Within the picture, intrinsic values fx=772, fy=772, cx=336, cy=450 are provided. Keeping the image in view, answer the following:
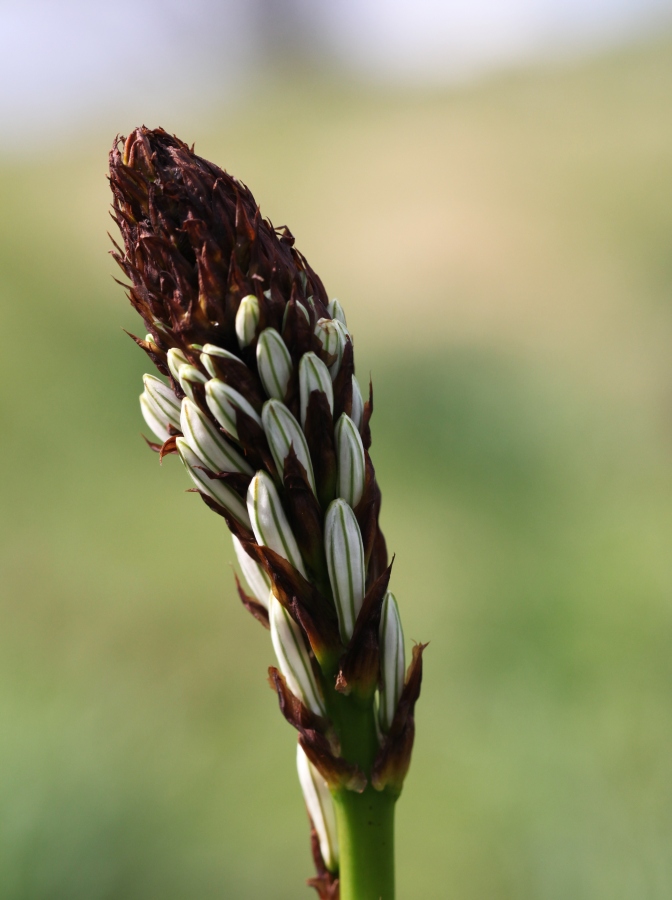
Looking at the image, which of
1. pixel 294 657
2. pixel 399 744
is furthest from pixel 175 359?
pixel 399 744

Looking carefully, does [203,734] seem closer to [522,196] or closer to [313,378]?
[313,378]

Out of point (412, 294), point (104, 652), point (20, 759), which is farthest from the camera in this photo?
point (412, 294)

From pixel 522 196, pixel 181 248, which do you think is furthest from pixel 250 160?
pixel 181 248

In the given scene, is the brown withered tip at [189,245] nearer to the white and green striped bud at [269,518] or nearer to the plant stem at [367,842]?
the white and green striped bud at [269,518]

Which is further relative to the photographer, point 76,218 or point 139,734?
point 76,218

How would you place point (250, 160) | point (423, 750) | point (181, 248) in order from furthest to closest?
1. point (250, 160)
2. point (423, 750)
3. point (181, 248)

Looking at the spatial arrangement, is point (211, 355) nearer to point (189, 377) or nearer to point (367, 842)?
point (189, 377)

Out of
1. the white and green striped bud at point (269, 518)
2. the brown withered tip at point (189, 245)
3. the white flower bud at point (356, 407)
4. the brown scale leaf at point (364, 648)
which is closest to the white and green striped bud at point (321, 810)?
the brown scale leaf at point (364, 648)
